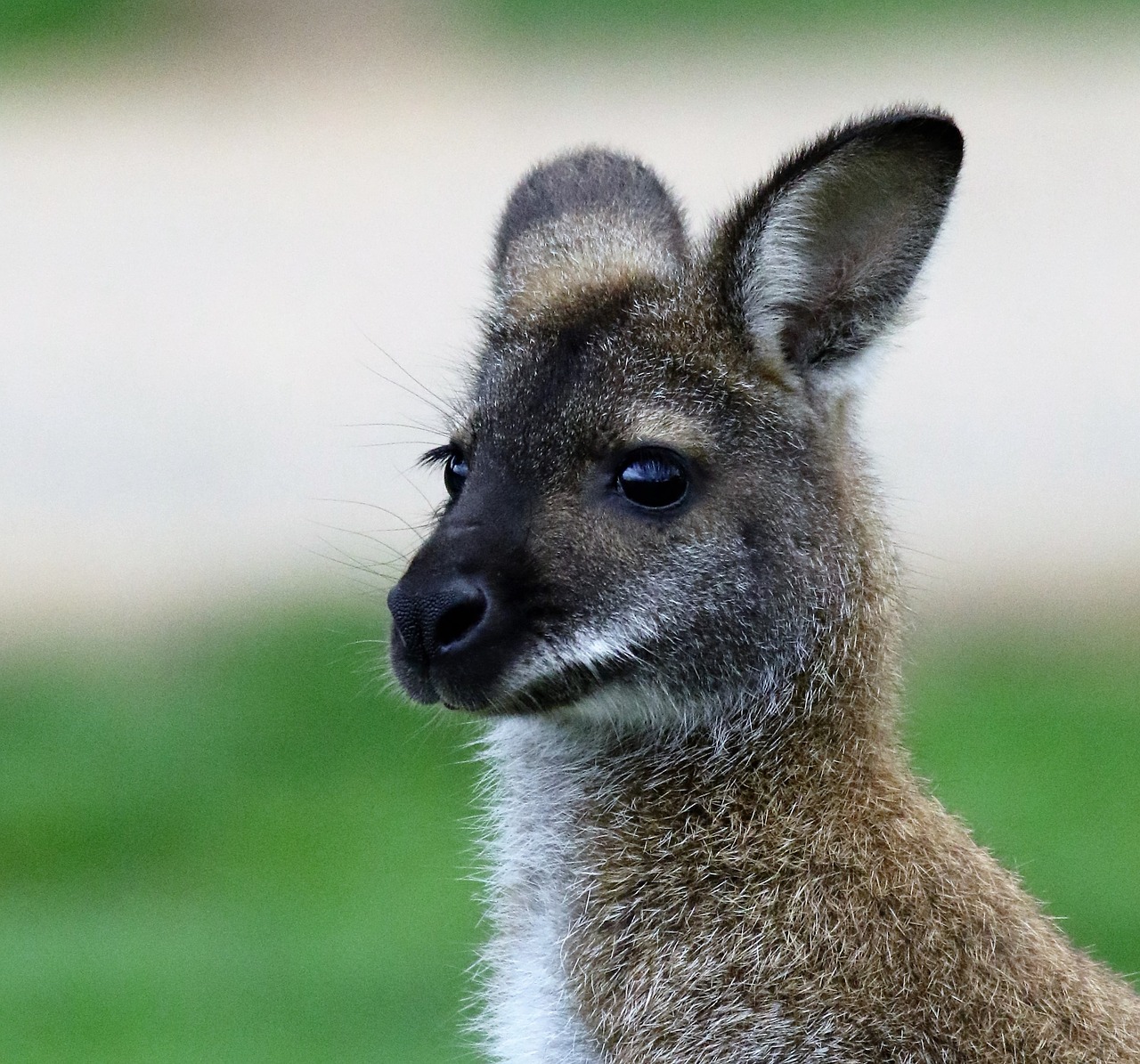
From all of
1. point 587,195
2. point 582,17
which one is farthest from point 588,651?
point 582,17

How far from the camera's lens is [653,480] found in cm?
540

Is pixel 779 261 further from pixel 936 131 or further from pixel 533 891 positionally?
pixel 533 891

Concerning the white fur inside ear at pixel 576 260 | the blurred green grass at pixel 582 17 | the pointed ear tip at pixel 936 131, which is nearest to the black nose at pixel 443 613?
the white fur inside ear at pixel 576 260

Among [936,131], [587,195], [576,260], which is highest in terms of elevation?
[936,131]

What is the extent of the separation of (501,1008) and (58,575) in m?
7.92

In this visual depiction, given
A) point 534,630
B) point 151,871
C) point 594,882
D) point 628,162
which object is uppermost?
point 628,162

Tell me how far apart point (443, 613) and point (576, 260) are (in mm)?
1367

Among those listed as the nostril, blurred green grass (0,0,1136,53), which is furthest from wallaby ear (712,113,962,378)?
blurred green grass (0,0,1136,53)

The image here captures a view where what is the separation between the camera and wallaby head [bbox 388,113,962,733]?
5238mm

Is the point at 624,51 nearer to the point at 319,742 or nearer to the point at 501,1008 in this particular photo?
the point at 319,742

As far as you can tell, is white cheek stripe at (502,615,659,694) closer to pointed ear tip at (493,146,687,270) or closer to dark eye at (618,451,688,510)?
dark eye at (618,451,688,510)

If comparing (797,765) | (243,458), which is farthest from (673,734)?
(243,458)

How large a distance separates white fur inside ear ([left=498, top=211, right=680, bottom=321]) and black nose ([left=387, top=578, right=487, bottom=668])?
1.03 m

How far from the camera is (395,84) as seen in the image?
63.8 feet
